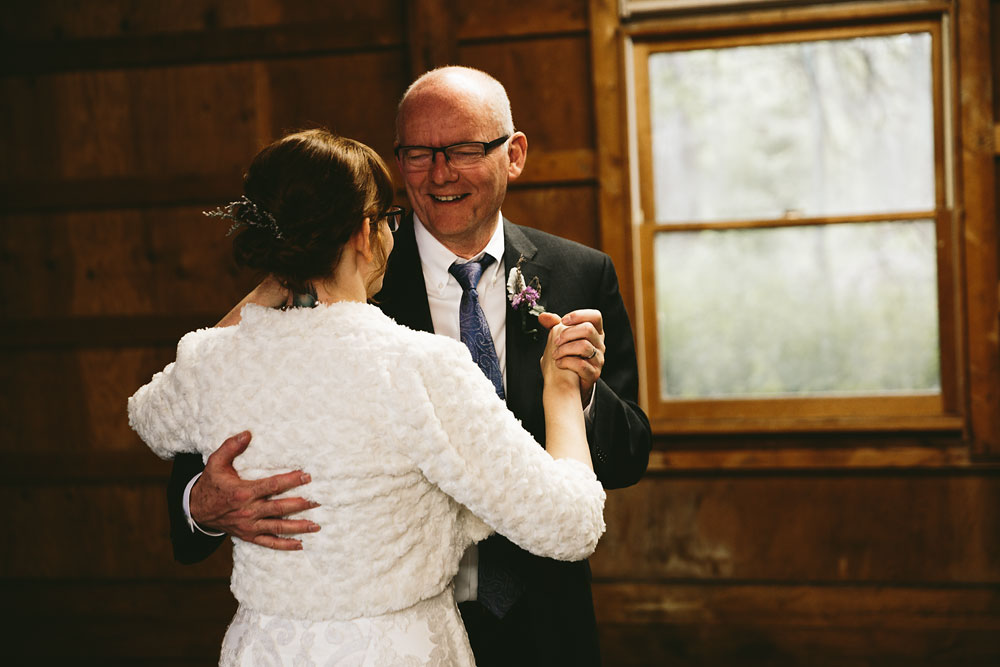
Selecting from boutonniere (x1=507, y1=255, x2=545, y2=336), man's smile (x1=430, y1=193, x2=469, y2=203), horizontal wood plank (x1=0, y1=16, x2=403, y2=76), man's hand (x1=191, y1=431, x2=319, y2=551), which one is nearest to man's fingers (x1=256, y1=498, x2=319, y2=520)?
man's hand (x1=191, y1=431, x2=319, y2=551)

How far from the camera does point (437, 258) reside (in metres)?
2.01

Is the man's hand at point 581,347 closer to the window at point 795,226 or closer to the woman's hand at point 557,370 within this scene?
the woman's hand at point 557,370

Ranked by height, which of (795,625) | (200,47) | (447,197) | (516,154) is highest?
(200,47)

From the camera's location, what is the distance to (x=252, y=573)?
1.41 m

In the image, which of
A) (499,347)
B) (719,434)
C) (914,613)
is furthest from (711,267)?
(499,347)

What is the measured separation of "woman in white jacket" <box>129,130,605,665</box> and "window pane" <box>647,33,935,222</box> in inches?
89.5

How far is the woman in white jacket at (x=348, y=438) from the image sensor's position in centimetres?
130

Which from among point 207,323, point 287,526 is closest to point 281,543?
point 287,526

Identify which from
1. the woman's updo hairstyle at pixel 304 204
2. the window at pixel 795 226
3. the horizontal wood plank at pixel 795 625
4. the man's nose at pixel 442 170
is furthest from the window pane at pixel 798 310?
the woman's updo hairstyle at pixel 304 204

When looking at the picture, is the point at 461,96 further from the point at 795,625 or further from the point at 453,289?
the point at 795,625

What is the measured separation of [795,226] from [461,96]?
191 cm

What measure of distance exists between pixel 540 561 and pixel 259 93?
258 centimetres

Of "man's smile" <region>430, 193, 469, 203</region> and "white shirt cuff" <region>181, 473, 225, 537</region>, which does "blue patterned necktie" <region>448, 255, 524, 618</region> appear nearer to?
"man's smile" <region>430, 193, 469, 203</region>

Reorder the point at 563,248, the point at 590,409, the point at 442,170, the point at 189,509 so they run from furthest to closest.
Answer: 1. the point at 563,248
2. the point at 442,170
3. the point at 590,409
4. the point at 189,509
